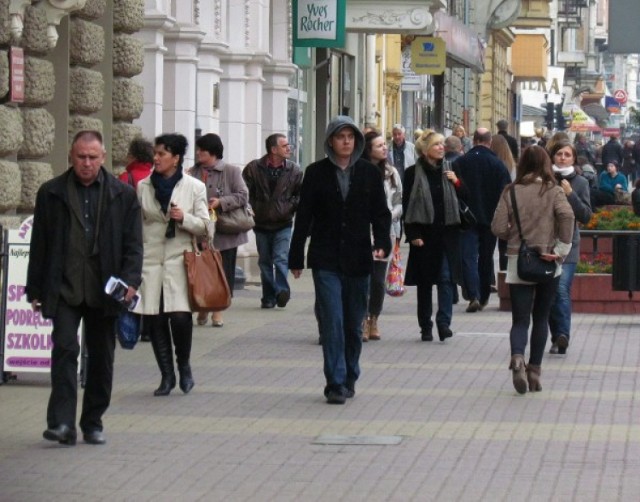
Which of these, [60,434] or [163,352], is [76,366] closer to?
[60,434]

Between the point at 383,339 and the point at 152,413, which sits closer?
the point at 152,413

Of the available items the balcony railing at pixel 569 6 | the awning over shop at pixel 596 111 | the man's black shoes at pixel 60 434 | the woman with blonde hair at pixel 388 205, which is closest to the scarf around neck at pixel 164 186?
the man's black shoes at pixel 60 434

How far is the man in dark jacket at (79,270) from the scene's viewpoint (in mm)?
10539

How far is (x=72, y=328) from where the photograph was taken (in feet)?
34.7

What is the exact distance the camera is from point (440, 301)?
16750mm

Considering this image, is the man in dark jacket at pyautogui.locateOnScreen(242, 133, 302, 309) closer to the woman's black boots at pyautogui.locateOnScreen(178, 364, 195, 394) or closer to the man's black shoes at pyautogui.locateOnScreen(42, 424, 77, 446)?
the woman's black boots at pyautogui.locateOnScreen(178, 364, 195, 394)

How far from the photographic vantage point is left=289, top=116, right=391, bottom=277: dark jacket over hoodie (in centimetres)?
1258

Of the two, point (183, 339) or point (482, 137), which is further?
point (482, 137)

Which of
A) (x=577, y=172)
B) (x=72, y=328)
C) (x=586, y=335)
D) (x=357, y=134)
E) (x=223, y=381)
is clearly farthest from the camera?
(x=586, y=335)

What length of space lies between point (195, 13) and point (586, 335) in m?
6.86

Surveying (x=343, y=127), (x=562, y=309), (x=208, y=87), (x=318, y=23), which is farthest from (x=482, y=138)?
(x=343, y=127)

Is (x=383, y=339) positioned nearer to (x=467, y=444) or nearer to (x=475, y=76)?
(x=467, y=444)

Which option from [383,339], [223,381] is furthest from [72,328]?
[383,339]

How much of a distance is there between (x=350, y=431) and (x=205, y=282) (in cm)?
187
